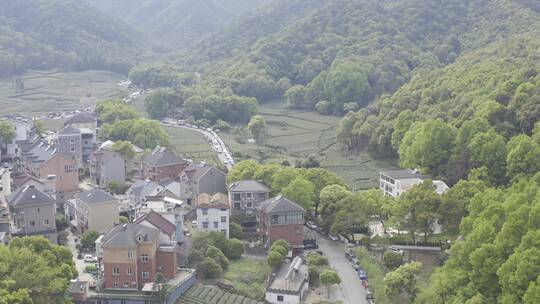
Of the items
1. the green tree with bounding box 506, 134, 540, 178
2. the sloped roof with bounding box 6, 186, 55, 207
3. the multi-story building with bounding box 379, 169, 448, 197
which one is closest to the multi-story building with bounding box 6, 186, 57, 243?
the sloped roof with bounding box 6, 186, 55, 207

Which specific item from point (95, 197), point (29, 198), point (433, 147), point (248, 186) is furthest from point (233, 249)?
point (433, 147)

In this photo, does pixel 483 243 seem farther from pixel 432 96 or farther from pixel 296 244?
pixel 432 96

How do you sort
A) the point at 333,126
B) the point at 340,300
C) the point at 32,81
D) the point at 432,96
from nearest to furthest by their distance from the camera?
1. the point at 340,300
2. the point at 432,96
3. the point at 333,126
4. the point at 32,81

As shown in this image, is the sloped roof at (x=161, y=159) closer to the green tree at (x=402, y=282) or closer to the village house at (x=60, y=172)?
the village house at (x=60, y=172)

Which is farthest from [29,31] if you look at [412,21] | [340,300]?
[340,300]

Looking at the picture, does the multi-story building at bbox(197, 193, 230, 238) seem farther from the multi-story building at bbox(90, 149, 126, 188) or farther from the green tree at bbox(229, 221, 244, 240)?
the multi-story building at bbox(90, 149, 126, 188)

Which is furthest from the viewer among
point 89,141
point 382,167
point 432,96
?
point 432,96

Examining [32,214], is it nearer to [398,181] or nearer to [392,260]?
[392,260]
